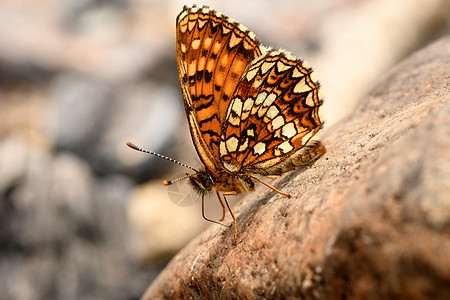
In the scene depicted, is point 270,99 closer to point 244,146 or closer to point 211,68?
point 244,146

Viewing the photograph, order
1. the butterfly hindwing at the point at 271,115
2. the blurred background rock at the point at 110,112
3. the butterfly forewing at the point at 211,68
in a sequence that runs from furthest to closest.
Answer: the blurred background rock at the point at 110,112
the butterfly forewing at the point at 211,68
the butterfly hindwing at the point at 271,115

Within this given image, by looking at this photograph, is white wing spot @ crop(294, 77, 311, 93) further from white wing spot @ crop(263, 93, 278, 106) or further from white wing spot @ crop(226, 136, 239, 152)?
white wing spot @ crop(226, 136, 239, 152)

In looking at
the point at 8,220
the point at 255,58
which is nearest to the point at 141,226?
the point at 8,220

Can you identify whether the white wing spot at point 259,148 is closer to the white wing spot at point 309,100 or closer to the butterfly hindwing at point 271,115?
the butterfly hindwing at point 271,115

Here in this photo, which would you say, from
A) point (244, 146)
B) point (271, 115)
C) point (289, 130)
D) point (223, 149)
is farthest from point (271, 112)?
point (223, 149)

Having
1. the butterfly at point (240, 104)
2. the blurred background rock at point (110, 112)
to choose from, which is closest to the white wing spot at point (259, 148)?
the butterfly at point (240, 104)

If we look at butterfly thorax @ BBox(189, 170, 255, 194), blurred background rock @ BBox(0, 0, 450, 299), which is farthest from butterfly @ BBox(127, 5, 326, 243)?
blurred background rock @ BBox(0, 0, 450, 299)

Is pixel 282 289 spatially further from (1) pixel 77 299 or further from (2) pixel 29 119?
(2) pixel 29 119
